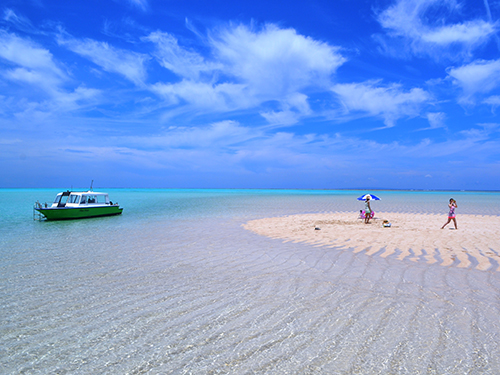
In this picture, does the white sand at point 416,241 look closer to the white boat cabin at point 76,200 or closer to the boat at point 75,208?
the boat at point 75,208

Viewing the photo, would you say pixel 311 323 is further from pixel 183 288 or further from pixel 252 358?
pixel 183 288

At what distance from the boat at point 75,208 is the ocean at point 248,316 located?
61.6ft

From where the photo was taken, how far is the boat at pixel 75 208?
27.3 meters

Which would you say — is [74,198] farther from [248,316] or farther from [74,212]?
[248,316]

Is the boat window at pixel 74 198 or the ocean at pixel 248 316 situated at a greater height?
the boat window at pixel 74 198

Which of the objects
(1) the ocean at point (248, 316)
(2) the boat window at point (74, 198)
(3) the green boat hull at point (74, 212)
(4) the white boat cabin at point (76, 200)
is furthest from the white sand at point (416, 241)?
(2) the boat window at point (74, 198)

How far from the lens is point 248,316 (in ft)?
19.7

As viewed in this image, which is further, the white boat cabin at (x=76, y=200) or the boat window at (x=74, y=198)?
the boat window at (x=74, y=198)

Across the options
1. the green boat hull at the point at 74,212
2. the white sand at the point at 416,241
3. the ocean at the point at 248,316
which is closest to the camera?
the ocean at the point at 248,316

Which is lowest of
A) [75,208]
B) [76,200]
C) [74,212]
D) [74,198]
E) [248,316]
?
[248,316]

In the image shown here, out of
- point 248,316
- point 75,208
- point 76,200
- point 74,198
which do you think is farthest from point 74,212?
point 248,316

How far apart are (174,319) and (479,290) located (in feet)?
23.2

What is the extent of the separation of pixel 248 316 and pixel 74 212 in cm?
2766

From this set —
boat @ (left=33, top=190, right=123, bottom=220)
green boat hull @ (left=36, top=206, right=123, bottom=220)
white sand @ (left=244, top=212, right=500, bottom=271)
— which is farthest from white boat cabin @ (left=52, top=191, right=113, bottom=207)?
white sand @ (left=244, top=212, right=500, bottom=271)
